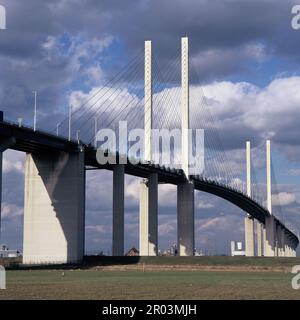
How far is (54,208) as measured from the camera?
92.1 m

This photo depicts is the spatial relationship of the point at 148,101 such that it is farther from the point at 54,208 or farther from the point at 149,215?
the point at 54,208

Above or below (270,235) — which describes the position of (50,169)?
above

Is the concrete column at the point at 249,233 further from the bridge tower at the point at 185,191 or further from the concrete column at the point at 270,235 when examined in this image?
the bridge tower at the point at 185,191

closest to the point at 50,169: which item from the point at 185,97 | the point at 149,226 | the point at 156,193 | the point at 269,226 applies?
the point at 156,193

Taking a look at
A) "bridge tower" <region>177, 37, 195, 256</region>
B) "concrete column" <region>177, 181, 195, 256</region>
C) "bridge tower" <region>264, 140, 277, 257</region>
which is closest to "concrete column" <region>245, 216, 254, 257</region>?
"bridge tower" <region>264, 140, 277, 257</region>

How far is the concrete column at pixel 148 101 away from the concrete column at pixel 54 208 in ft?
43.5

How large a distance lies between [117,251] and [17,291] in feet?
223

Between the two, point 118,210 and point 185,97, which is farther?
point 185,97

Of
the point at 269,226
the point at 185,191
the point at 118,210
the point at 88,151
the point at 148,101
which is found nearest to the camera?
the point at 88,151

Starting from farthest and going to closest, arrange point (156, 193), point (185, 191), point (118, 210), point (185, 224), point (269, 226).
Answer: point (269, 226), point (185, 224), point (185, 191), point (156, 193), point (118, 210)

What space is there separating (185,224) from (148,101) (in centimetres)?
2629

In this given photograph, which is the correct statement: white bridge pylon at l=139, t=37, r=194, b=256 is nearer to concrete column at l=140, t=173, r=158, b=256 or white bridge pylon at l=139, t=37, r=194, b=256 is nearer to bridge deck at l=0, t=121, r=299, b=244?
concrete column at l=140, t=173, r=158, b=256
